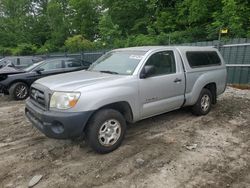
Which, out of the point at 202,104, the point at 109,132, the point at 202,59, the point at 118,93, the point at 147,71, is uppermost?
the point at 202,59

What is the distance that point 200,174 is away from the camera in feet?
11.1

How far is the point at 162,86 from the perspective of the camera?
15.4 ft

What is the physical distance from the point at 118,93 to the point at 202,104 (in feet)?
8.83

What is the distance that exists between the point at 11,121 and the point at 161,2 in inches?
676

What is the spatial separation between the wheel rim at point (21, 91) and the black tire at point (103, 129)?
5861 mm

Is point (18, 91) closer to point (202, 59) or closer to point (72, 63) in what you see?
point (72, 63)

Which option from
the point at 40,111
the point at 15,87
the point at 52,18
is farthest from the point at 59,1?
the point at 40,111

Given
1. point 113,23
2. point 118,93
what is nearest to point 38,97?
point 118,93

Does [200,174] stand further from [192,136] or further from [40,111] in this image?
[40,111]

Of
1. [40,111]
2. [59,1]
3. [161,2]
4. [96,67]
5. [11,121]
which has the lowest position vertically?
[11,121]

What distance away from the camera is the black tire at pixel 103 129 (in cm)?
377

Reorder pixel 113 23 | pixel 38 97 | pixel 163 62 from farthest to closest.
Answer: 1. pixel 113 23
2. pixel 163 62
3. pixel 38 97

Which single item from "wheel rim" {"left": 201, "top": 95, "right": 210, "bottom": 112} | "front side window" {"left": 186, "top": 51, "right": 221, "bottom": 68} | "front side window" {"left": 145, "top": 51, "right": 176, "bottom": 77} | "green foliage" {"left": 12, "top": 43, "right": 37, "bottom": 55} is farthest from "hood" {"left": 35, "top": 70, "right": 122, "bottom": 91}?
"green foliage" {"left": 12, "top": 43, "right": 37, "bottom": 55}

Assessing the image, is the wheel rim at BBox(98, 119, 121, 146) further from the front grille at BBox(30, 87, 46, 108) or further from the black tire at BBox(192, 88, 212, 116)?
the black tire at BBox(192, 88, 212, 116)
